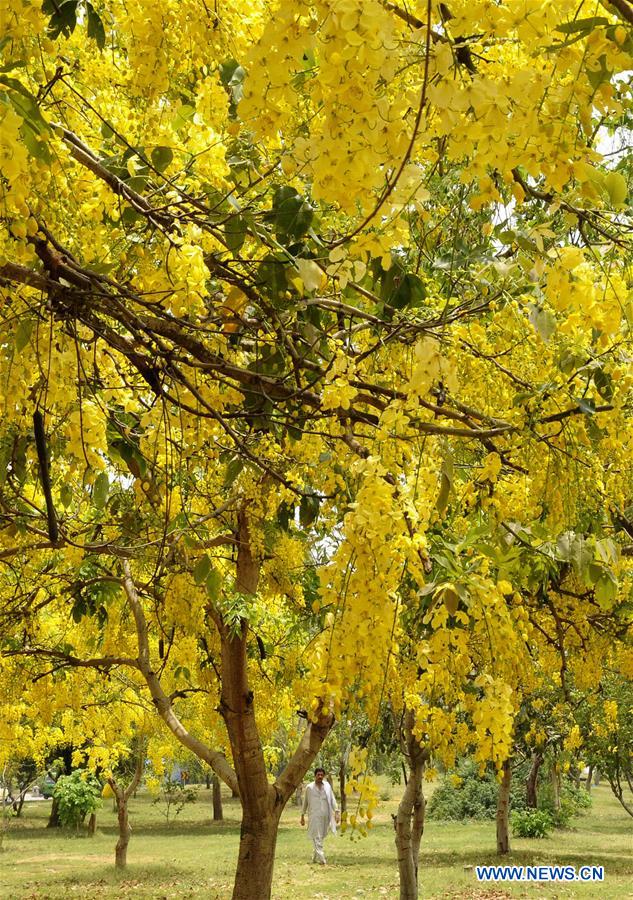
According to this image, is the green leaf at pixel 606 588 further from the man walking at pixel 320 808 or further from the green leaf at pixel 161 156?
the man walking at pixel 320 808

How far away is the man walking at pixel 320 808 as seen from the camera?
504 inches

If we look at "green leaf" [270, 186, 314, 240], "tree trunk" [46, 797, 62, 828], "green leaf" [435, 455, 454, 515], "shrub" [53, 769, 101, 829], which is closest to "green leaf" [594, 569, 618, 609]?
"green leaf" [435, 455, 454, 515]

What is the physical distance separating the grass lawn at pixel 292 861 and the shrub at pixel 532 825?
1.66ft

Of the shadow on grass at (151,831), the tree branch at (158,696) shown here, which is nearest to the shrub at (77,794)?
the shadow on grass at (151,831)

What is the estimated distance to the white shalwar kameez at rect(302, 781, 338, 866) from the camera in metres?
12.9

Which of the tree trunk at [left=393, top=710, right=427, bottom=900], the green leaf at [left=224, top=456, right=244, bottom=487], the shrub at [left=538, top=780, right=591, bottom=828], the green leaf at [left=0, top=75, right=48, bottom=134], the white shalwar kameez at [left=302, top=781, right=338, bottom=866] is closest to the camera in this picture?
the green leaf at [left=0, top=75, right=48, bottom=134]

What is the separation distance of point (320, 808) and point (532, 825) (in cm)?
621

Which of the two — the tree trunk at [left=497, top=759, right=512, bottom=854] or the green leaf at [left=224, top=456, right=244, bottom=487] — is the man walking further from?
the green leaf at [left=224, top=456, right=244, bottom=487]

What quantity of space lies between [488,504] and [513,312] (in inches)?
21.6

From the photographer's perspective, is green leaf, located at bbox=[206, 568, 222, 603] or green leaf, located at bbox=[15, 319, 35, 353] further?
green leaf, located at bbox=[206, 568, 222, 603]

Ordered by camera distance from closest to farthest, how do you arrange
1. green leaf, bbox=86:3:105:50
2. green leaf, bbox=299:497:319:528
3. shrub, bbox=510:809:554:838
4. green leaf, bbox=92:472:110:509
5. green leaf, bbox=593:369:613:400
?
green leaf, bbox=86:3:105:50, green leaf, bbox=593:369:613:400, green leaf, bbox=92:472:110:509, green leaf, bbox=299:497:319:528, shrub, bbox=510:809:554:838

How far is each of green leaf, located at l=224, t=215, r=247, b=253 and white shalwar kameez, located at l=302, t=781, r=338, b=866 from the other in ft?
38.4

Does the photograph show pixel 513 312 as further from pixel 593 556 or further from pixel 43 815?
pixel 43 815

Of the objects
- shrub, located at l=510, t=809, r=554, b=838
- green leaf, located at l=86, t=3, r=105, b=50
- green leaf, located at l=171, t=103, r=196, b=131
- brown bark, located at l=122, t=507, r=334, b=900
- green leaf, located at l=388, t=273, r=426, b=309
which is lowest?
shrub, located at l=510, t=809, r=554, b=838
